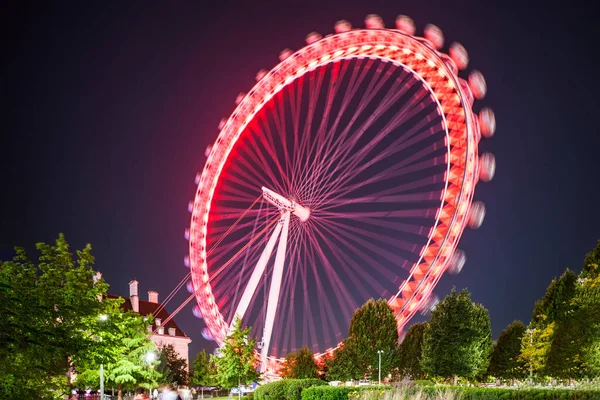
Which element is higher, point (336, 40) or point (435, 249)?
point (336, 40)

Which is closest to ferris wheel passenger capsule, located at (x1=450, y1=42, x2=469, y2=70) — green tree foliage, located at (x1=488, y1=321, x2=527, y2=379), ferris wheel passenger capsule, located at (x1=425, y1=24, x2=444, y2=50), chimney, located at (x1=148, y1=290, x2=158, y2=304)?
ferris wheel passenger capsule, located at (x1=425, y1=24, x2=444, y2=50)

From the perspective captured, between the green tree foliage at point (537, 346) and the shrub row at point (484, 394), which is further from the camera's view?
the green tree foliage at point (537, 346)

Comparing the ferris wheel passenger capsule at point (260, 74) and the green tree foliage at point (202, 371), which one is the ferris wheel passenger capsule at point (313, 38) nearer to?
the ferris wheel passenger capsule at point (260, 74)

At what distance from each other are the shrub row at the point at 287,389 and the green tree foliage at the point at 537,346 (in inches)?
730

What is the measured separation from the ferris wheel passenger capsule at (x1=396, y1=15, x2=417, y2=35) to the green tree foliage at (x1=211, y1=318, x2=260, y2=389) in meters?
23.5

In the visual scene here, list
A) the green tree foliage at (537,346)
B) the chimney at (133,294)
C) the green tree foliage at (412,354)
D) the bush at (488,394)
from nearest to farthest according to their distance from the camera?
1. the bush at (488,394)
2. the green tree foliage at (537,346)
3. the green tree foliage at (412,354)
4. the chimney at (133,294)

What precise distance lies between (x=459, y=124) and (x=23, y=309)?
24.2 m

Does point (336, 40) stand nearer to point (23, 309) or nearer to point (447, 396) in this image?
point (447, 396)

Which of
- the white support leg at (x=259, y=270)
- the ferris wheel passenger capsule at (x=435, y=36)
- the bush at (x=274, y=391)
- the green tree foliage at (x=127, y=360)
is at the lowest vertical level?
the bush at (x=274, y=391)

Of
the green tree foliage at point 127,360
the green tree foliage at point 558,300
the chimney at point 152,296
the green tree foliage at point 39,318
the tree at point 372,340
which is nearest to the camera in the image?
the green tree foliage at point 39,318

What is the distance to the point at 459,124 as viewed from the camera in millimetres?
33094

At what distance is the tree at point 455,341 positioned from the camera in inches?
1746

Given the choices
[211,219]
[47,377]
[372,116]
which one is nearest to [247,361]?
[211,219]

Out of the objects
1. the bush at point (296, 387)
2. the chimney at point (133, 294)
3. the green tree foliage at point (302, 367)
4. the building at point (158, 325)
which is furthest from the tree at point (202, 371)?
the bush at point (296, 387)
